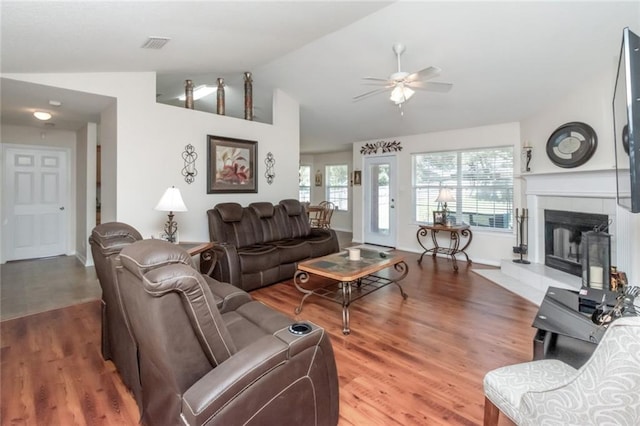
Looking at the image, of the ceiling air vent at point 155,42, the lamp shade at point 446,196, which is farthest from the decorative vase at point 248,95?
the lamp shade at point 446,196

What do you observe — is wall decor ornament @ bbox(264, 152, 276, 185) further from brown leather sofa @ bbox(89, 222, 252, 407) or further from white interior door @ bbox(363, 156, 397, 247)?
brown leather sofa @ bbox(89, 222, 252, 407)

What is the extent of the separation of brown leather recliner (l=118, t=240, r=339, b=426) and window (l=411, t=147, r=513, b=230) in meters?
4.92

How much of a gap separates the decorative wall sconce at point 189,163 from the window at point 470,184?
13.5ft

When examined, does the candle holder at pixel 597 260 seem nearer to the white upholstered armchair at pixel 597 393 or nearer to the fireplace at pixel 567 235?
the fireplace at pixel 567 235

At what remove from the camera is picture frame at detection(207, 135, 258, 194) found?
14.3 feet

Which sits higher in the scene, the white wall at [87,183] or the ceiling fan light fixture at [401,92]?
the ceiling fan light fixture at [401,92]

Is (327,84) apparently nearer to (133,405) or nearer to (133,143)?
(133,143)

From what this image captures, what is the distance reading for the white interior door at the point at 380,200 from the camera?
6582mm

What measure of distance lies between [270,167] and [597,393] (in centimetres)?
470

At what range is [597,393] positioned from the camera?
0.93 meters

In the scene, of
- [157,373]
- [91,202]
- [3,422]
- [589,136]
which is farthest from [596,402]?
[91,202]

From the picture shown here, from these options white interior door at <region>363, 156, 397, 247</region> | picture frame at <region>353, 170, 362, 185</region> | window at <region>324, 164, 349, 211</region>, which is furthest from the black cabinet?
window at <region>324, 164, 349, 211</region>

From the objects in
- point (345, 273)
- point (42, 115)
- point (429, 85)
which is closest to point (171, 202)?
point (345, 273)

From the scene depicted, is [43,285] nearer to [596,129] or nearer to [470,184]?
[470,184]
